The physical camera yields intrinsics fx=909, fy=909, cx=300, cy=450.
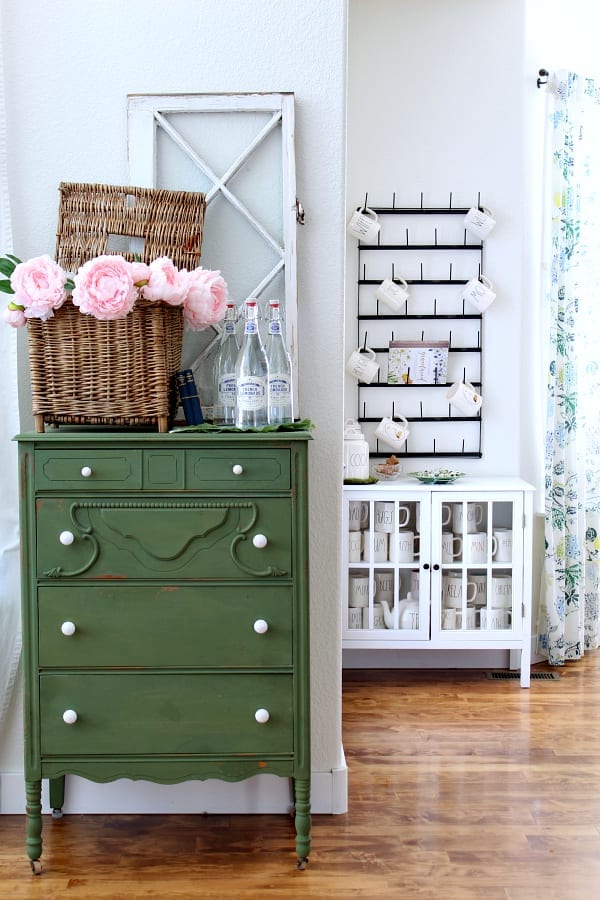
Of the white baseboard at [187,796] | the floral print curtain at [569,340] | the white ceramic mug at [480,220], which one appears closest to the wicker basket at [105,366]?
the white baseboard at [187,796]

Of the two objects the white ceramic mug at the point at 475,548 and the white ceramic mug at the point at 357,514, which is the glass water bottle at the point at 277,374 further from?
the white ceramic mug at the point at 475,548

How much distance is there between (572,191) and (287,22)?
176cm

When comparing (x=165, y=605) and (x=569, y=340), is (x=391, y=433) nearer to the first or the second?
(x=569, y=340)

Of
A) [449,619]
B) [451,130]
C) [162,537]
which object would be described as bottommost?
[449,619]

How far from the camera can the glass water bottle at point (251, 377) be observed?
7.08 feet

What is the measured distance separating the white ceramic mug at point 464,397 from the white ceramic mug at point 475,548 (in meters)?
0.54

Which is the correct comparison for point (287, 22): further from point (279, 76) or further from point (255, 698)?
point (255, 698)

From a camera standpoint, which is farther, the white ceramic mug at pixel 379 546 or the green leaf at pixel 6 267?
the white ceramic mug at pixel 379 546

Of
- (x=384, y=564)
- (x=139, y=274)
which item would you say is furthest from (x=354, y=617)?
(x=139, y=274)

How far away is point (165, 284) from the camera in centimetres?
206

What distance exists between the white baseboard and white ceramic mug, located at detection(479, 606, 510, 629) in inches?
47.9

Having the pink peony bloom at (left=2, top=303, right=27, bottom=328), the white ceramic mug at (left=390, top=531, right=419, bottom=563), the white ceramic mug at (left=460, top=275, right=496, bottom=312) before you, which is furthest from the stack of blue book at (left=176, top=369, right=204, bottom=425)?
the white ceramic mug at (left=460, top=275, right=496, bottom=312)

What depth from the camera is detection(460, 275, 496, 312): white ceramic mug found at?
3.70 metres

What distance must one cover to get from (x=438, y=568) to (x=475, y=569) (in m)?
0.15
